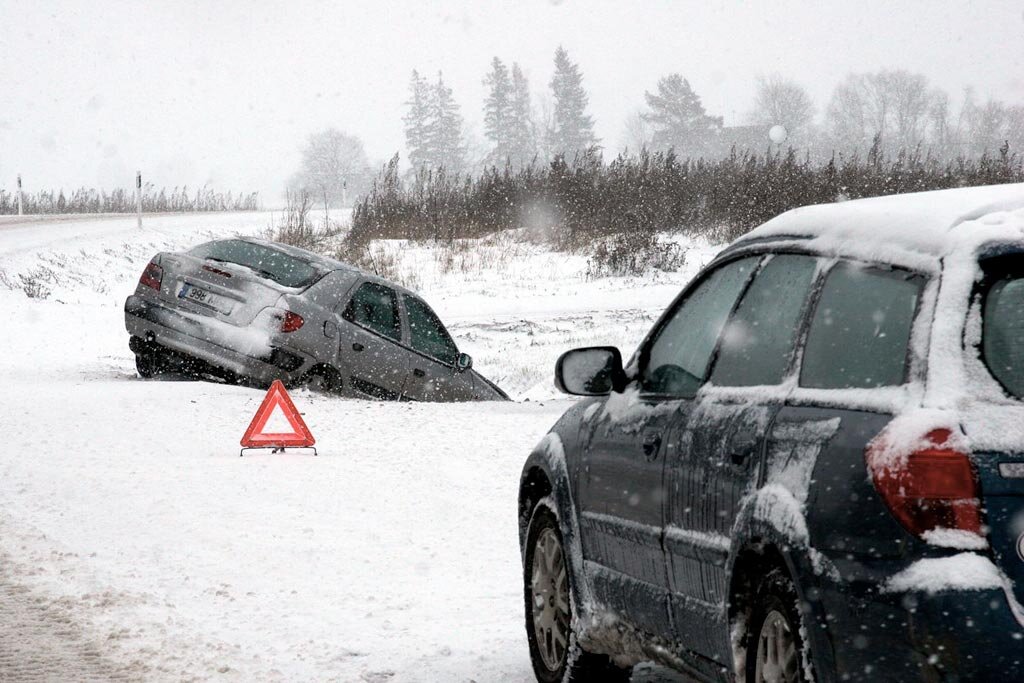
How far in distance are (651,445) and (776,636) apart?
1101mm

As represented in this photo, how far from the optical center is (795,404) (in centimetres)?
372

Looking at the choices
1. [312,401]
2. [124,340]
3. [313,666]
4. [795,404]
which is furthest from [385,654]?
[124,340]

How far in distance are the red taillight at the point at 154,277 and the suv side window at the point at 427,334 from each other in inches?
98.3

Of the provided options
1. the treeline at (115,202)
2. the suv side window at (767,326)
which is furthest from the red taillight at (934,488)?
the treeline at (115,202)

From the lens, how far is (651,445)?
15.2 feet

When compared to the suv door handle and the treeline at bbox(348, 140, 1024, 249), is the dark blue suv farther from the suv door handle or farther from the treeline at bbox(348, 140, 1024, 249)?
the treeline at bbox(348, 140, 1024, 249)

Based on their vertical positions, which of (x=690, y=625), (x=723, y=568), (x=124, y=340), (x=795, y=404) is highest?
(x=795, y=404)

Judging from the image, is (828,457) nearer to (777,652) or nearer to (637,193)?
(777,652)

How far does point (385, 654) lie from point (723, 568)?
2.68 meters

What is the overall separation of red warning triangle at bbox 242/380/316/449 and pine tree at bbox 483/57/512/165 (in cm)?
11057

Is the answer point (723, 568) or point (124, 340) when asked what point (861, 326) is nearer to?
point (723, 568)

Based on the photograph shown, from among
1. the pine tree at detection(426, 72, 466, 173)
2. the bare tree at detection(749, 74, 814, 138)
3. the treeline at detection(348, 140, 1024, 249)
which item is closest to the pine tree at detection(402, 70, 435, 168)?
the pine tree at detection(426, 72, 466, 173)

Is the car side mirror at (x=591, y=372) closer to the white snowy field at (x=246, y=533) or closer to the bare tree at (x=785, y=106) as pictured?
the white snowy field at (x=246, y=533)

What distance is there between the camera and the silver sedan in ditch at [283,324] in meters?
14.3
